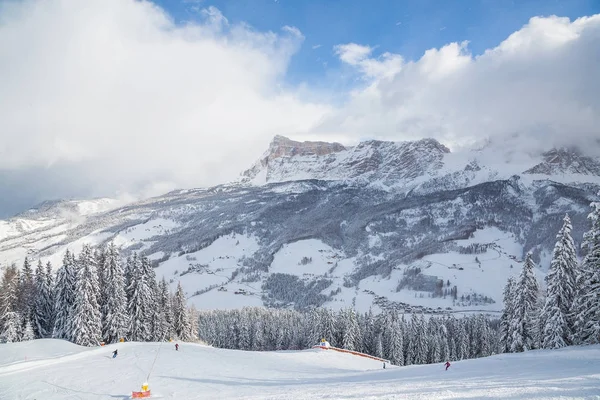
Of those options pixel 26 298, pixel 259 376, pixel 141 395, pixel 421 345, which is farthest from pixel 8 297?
pixel 421 345

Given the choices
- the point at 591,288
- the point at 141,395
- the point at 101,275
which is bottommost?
the point at 141,395

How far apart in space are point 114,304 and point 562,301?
55.3 m

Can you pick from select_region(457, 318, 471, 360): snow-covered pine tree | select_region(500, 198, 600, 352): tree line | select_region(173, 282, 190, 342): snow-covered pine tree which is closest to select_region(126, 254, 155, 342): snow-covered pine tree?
select_region(173, 282, 190, 342): snow-covered pine tree

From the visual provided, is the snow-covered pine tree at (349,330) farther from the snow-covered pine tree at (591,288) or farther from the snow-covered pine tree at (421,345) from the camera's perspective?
the snow-covered pine tree at (591,288)

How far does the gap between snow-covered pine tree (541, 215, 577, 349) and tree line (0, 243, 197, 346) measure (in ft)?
169

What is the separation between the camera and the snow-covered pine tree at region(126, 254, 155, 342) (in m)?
55.7

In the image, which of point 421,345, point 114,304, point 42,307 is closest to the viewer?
point 114,304

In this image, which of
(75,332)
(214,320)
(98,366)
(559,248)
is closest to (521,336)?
(559,248)

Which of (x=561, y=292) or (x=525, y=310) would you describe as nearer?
(x=561, y=292)

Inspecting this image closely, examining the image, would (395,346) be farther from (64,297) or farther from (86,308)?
(64,297)

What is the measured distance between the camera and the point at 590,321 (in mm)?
33281

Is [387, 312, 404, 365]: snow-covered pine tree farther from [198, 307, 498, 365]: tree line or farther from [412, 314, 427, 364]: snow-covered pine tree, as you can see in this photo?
[412, 314, 427, 364]: snow-covered pine tree

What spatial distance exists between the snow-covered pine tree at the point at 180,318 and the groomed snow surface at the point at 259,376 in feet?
77.8

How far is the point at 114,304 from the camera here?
176 feet
